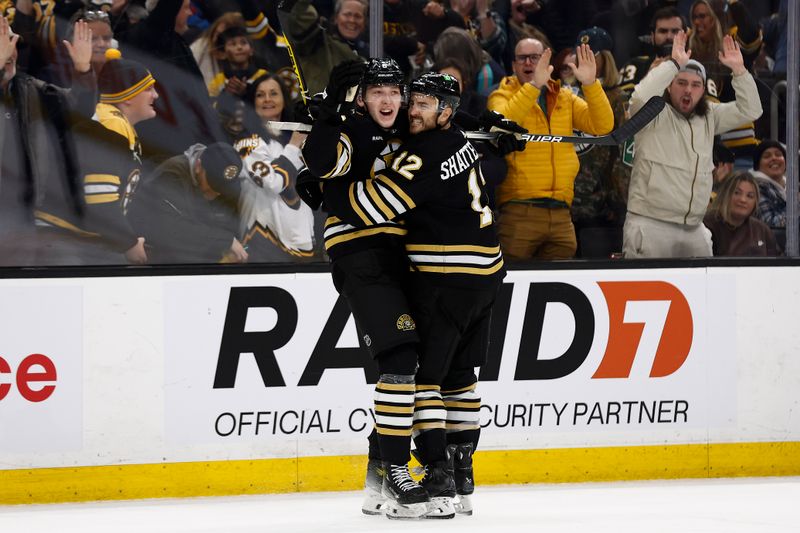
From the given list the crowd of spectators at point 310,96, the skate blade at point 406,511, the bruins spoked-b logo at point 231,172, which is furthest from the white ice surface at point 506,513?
A: the bruins spoked-b logo at point 231,172

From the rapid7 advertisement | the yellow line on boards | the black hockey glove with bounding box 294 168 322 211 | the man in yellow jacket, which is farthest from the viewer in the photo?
the man in yellow jacket

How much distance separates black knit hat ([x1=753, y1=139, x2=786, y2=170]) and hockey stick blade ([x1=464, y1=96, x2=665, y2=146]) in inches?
17.5

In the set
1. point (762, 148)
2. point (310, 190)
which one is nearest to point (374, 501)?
point (310, 190)

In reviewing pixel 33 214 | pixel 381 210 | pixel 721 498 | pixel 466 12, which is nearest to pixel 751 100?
pixel 466 12

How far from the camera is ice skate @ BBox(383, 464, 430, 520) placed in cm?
321

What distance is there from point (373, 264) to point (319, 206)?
0.26m

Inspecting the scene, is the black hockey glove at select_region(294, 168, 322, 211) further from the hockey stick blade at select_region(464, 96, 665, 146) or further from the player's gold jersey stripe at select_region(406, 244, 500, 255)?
the hockey stick blade at select_region(464, 96, 665, 146)

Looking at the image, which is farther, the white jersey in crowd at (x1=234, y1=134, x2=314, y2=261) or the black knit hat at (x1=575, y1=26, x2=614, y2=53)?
the black knit hat at (x1=575, y1=26, x2=614, y2=53)

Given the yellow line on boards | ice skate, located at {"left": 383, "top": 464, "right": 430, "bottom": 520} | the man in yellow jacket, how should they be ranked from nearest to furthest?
ice skate, located at {"left": 383, "top": 464, "right": 430, "bottom": 520}, the yellow line on boards, the man in yellow jacket

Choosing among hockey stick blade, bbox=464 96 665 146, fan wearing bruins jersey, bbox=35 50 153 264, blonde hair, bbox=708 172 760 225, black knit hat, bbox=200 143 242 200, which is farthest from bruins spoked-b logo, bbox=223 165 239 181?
blonde hair, bbox=708 172 760 225

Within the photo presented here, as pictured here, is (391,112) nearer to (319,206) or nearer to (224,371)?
(319,206)

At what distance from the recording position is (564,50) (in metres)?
4.38

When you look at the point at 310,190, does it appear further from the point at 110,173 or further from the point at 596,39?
the point at 596,39

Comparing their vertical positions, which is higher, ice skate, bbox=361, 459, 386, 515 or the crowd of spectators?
the crowd of spectators
